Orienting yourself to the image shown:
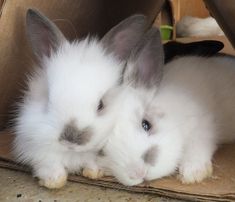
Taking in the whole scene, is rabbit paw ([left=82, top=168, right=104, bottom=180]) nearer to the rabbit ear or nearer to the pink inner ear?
the pink inner ear

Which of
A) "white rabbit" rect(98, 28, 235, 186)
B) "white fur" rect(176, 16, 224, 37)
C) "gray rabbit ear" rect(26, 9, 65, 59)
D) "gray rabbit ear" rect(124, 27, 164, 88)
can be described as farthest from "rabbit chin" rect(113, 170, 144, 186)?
"white fur" rect(176, 16, 224, 37)

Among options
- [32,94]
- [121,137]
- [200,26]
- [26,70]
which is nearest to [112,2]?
[26,70]

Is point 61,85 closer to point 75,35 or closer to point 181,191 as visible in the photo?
point 181,191

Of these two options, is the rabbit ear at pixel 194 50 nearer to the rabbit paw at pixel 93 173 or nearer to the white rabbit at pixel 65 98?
the white rabbit at pixel 65 98

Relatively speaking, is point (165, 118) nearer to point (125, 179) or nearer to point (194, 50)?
point (125, 179)

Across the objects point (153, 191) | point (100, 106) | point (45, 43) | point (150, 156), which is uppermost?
point (45, 43)

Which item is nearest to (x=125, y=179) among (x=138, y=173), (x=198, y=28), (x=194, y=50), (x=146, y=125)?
(x=138, y=173)
